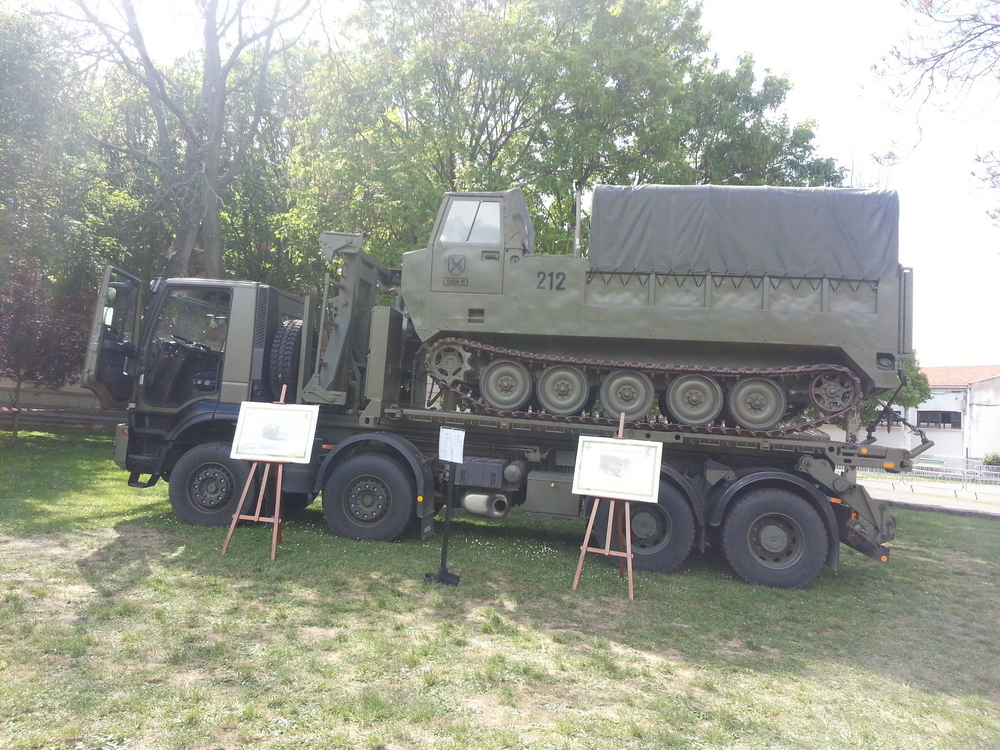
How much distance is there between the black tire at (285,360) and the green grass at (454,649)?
1941 millimetres

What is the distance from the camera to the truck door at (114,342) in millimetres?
9039

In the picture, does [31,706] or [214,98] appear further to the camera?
[214,98]

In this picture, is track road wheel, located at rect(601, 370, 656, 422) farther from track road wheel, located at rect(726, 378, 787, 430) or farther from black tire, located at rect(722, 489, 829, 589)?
black tire, located at rect(722, 489, 829, 589)

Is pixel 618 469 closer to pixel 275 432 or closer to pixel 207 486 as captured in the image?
pixel 275 432

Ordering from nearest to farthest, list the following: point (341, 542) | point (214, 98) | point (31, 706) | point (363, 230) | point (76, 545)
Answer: point (31, 706) → point (76, 545) → point (341, 542) → point (363, 230) → point (214, 98)

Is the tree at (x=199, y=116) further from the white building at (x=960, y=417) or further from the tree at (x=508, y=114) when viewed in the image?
the white building at (x=960, y=417)

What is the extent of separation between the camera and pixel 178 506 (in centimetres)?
946

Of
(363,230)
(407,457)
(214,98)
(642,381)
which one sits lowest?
(407,457)

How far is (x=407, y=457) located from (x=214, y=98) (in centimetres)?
1294

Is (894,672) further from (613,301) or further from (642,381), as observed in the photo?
(613,301)

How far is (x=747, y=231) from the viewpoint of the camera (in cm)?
831

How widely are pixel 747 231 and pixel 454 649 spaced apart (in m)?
5.65

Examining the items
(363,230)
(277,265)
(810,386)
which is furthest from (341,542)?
(277,265)

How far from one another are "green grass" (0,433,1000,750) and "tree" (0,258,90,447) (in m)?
13.4
